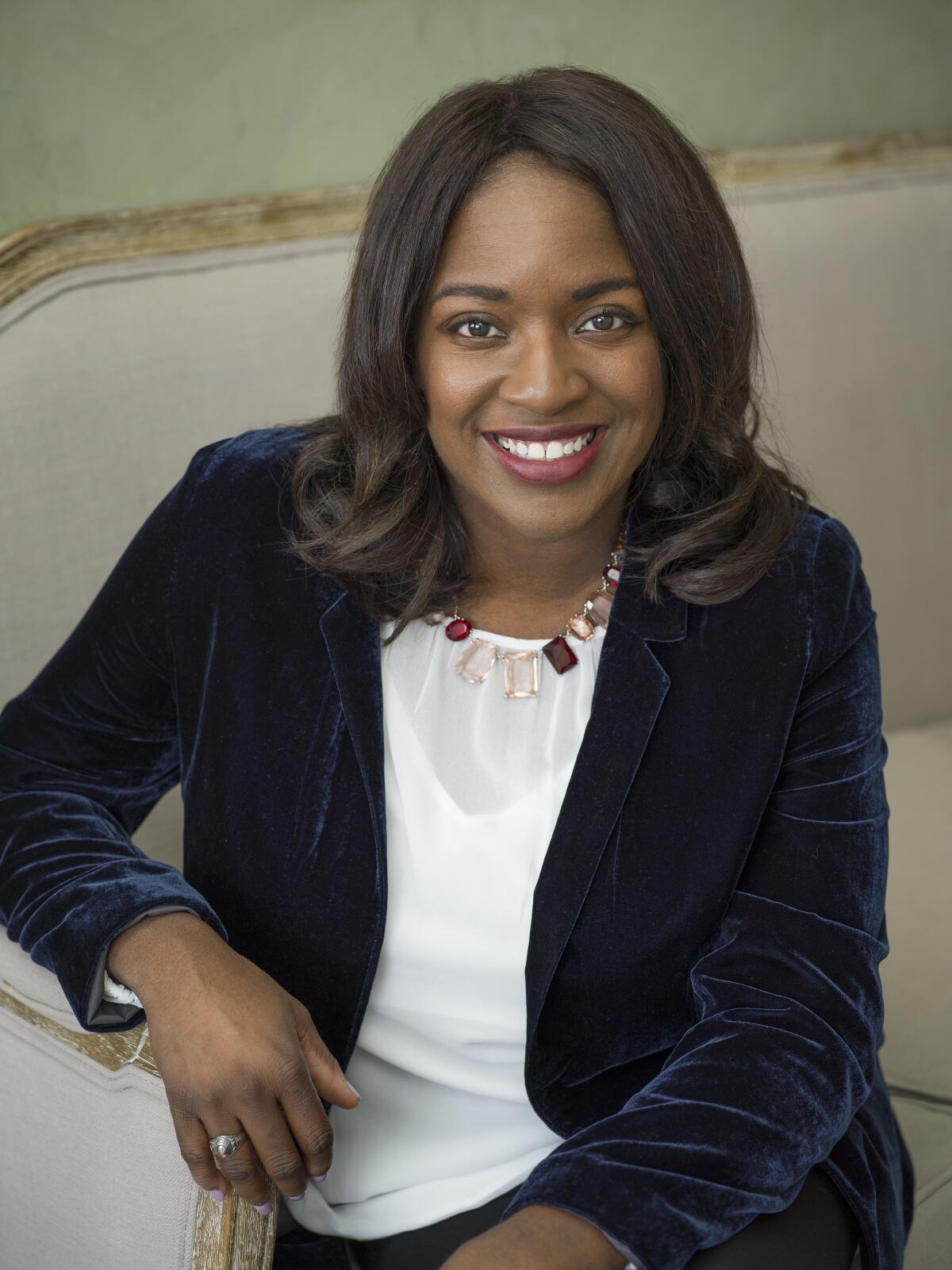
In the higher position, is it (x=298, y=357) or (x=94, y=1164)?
(x=298, y=357)

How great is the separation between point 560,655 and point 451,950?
0.93 ft

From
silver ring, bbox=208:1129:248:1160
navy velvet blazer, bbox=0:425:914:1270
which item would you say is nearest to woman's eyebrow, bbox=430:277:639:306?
navy velvet blazer, bbox=0:425:914:1270

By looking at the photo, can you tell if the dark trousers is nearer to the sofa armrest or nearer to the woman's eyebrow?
the sofa armrest

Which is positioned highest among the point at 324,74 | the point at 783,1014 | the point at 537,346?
the point at 324,74

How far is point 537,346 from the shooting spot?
1092mm

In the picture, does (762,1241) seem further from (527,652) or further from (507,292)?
(507,292)

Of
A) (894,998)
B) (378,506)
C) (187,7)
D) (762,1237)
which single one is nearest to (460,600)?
(378,506)

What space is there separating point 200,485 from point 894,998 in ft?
3.32

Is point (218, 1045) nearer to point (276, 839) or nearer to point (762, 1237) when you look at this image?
point (276, 839)

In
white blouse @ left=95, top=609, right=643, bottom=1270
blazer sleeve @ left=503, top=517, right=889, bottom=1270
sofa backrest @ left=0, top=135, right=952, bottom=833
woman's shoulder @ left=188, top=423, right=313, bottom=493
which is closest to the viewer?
blazer sleeve @ left=503, top=517, right=889, bottom=1270

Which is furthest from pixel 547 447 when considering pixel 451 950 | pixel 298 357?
pixel 298 357

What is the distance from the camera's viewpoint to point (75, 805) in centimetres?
123

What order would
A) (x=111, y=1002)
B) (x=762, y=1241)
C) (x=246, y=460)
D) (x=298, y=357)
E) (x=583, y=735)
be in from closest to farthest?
(x=762, y=1241)
(x=111, y=1002)
(x=583, y=735)
(x=246, y=460)
(x=298, y=357)

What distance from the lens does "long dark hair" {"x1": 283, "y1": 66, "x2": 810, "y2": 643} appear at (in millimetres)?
1102
